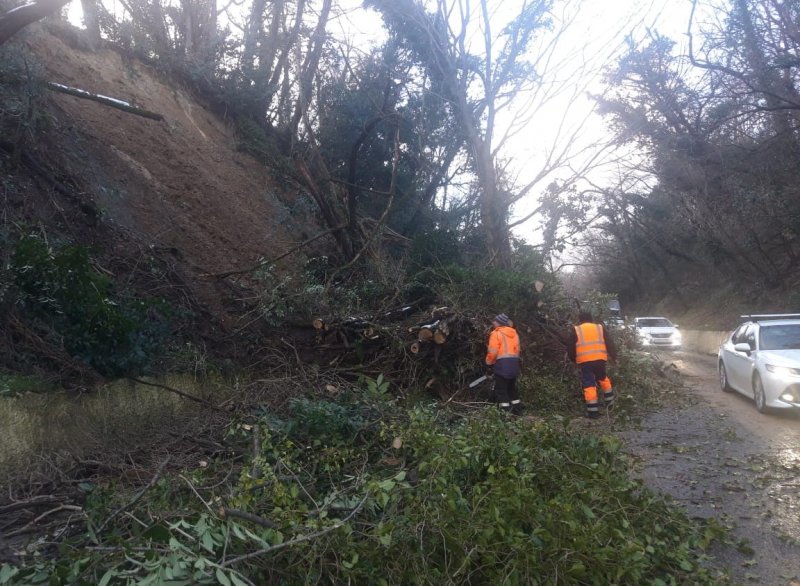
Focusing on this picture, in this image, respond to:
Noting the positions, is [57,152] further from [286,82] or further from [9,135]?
[286,82]

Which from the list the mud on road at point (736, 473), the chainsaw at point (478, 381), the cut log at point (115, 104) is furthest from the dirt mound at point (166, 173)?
the mud on road at point (736, 473)

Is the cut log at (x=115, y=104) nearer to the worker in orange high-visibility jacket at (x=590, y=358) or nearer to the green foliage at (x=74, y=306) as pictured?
the green foliage at (x=74, y=306)

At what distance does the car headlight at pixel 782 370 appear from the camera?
31.7 ft

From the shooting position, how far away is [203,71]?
19.5 m

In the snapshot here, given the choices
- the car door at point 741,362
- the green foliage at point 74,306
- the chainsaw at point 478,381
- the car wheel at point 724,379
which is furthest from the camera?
the car wheel at point 724,379

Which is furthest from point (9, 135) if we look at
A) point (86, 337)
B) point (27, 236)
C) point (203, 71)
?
point (203, 71)

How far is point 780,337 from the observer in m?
10.9

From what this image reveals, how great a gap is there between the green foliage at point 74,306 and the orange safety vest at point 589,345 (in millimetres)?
5661

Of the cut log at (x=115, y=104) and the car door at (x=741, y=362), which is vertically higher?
the cut log at (x=115, y=104)

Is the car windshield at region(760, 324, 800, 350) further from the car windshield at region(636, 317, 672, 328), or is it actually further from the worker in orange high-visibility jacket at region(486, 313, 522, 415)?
the car windshield at region(636, 317, 672, 328)

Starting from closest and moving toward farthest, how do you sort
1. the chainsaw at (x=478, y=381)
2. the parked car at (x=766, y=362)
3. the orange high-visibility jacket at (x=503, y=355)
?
the orange high-visibility jacket at (x=503, y=355)
the parked car at (x=766, y=362)
the chainsaw at (x=478, y=381)

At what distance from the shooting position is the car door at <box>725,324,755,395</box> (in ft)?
36.5

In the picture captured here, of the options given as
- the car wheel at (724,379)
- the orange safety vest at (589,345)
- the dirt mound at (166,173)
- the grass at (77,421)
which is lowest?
the car wheel at (724,379)

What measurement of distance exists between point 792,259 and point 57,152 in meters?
27.2
